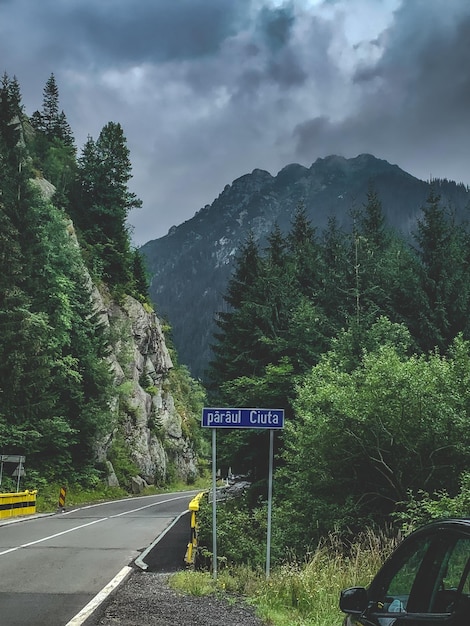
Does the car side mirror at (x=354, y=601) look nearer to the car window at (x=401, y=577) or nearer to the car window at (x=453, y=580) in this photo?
the car window at (x=401, y=577)

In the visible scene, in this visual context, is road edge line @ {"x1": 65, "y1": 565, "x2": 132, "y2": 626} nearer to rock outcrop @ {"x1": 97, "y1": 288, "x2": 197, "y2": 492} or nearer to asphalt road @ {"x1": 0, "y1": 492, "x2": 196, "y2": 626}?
asphalt road @ {"x1": 0, "y1": 492, "x2": 196, "y2": 626}

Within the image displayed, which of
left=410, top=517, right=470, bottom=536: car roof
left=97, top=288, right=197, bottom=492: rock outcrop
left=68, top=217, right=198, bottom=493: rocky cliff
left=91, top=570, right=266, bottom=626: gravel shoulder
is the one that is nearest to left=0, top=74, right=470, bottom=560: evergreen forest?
left=91, top=570, right=266, bottom=626: gravel shoulder

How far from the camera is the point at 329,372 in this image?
59.5 ft

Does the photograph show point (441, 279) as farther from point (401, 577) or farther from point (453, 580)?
point (453, 580)

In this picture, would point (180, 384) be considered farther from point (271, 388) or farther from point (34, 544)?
point (34, 544)

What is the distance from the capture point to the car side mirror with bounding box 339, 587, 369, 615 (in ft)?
11.4

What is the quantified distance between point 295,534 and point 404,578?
14348mm

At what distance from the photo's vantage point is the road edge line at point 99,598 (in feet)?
22.8

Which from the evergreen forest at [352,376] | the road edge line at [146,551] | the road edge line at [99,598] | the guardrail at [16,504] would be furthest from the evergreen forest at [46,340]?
the road edge line at [99,598]

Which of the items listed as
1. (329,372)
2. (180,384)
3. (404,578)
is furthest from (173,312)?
(404,578)

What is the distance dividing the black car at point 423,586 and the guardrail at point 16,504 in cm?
2124

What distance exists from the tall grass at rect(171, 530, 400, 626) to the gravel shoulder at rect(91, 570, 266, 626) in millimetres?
245

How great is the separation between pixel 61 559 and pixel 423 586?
10.6m

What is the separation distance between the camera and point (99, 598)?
834cm
